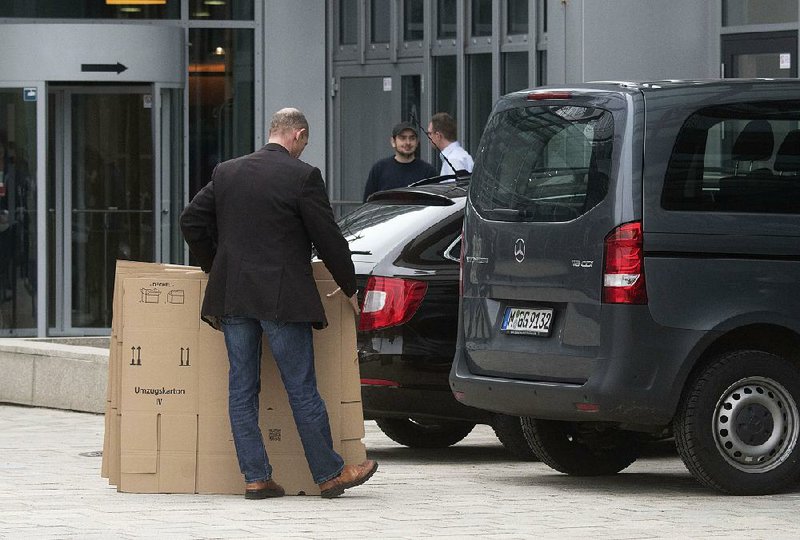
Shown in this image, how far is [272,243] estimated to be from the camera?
8609mm

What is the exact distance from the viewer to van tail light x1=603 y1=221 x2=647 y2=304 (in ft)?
28.0

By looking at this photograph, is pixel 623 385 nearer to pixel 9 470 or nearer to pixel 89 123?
pixel 9 470

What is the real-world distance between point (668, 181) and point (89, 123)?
11.7m

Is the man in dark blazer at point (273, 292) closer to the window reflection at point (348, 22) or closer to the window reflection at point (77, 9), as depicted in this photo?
the window reflection at point (77, 9)

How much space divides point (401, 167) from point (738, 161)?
535cm

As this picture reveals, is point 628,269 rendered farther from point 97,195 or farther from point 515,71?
point 97,195

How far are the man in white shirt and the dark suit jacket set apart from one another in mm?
5089

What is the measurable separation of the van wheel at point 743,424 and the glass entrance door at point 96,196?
11.5m

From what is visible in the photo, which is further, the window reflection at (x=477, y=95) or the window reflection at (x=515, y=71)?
the window reflection at (x=477, y=95)

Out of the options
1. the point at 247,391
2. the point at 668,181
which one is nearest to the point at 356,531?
the point at 247,391

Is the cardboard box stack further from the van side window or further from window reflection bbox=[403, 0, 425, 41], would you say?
window reflection bbox=[403, 0, 425, 41]

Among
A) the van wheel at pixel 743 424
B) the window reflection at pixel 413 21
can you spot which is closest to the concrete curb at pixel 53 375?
the van wheel at pixel 743 424

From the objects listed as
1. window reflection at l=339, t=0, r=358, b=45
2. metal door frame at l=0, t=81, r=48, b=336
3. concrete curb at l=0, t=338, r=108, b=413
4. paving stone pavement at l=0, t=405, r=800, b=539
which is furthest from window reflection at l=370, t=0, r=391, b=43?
paving stone pavement at l=0, t=405, r=800, b=539

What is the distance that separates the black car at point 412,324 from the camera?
998cm
